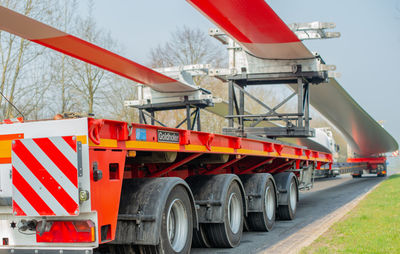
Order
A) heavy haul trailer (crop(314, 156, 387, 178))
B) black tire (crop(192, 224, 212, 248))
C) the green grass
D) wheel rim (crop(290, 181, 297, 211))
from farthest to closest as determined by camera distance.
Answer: heavy haul trailer (crop(314, 156, 387, 178)) → wheel rim (crop(290, 181, 297, 211)) → black tire (crop(192, 224, 212, 248)) → the green grass

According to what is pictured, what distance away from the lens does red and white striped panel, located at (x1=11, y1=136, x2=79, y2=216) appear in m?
4.71

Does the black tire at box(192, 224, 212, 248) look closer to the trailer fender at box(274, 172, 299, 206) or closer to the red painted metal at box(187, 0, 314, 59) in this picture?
the trailer fender at box(274, 172, 299, 206)

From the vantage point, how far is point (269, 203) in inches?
415

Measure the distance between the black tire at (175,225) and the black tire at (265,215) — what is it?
3.29 meters

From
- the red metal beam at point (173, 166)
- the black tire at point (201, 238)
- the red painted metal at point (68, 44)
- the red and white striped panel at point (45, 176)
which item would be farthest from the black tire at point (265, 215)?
the red and white striped panel at point (45, 176)

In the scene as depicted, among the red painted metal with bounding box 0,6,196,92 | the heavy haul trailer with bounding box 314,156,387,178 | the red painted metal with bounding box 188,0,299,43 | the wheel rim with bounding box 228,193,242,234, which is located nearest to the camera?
the red painted metal with bounding box 0,6,196,92

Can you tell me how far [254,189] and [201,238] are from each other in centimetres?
215

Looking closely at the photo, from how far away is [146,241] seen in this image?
5.60 meters

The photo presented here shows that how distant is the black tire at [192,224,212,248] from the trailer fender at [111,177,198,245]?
2065 mm

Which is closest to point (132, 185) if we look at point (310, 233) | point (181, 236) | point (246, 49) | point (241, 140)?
point (181, 236)

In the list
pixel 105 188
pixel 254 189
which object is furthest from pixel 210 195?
pixel 105 188

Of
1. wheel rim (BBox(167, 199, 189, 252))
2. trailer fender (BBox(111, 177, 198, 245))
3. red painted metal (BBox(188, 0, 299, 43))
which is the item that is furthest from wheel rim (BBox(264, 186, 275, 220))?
trailer fender (BBox(111, 177, 198, 245))

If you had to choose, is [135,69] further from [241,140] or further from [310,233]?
[310,233]

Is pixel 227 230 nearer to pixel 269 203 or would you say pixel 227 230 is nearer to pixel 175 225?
pixel 175 225
